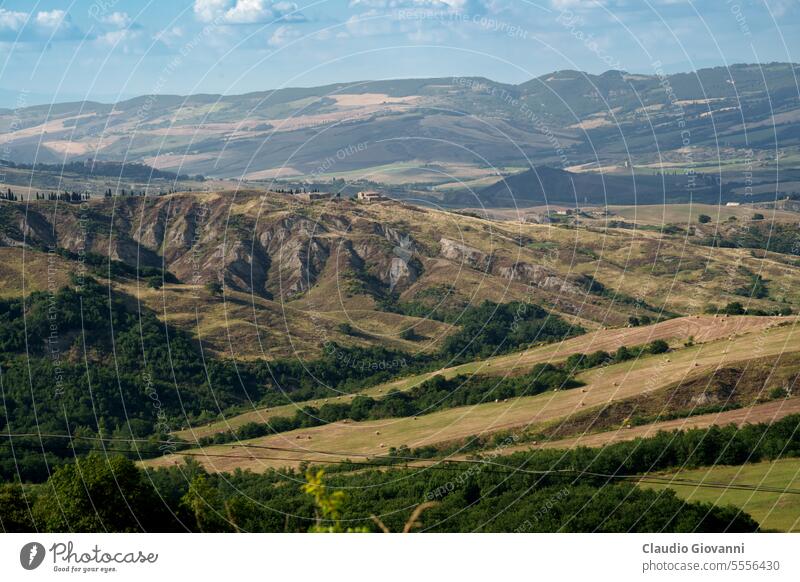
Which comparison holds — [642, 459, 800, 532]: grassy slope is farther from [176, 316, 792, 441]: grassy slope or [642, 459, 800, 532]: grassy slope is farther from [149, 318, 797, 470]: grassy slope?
Answer: [176, 316, 792, 441]: grassy slope

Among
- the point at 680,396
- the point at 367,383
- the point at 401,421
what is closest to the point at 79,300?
the point at 367,383
